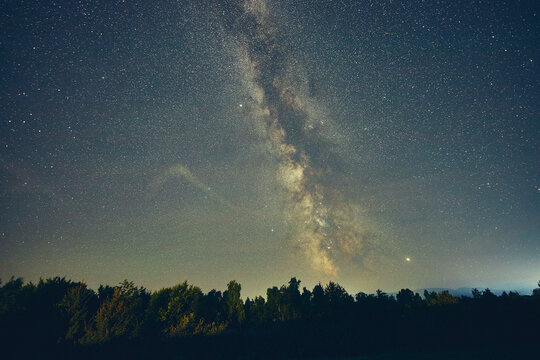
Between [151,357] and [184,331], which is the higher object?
[184,331]

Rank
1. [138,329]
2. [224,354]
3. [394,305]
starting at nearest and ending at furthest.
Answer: [224,354], [138,329], [394,305]

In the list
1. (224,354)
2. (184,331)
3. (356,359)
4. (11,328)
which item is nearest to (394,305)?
(356,359)

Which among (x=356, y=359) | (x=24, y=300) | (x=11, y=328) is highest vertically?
(x=24, y=300)

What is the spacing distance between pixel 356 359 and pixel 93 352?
29534mm

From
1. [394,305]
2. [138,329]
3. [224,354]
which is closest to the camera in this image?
[224,354]

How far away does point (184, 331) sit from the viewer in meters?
33.4

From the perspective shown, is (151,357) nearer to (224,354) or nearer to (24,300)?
(224,354)

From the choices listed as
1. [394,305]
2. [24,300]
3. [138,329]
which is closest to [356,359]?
[394,305]

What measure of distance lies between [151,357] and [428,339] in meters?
35.5

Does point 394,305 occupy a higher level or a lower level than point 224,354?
higher

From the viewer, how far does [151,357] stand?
27.7 meters

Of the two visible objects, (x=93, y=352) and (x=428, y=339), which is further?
(x=428, y=339)

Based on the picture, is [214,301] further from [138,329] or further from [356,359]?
[356,359]

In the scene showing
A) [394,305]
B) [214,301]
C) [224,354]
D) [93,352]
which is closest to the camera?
[93,352]
